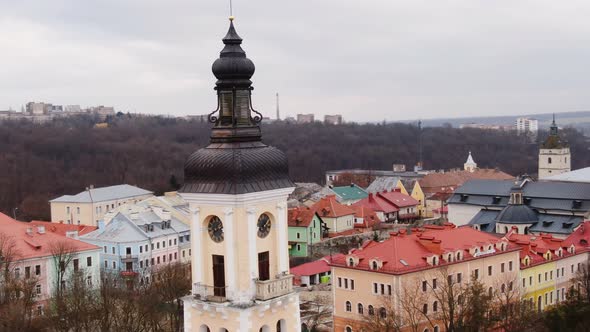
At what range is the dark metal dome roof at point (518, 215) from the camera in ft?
204

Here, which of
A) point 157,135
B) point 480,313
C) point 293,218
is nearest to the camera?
point 480,313

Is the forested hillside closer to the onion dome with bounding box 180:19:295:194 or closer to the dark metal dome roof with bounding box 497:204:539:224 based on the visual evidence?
the dark metal dome roof with bounding box 497:204:539:224

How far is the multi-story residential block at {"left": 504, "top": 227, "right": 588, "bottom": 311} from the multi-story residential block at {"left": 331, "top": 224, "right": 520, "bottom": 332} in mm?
2871

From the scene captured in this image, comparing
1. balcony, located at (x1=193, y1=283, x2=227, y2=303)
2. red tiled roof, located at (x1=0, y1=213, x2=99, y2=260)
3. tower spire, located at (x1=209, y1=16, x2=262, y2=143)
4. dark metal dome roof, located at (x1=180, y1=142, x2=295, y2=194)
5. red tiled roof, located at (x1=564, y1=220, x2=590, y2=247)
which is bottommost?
red tiled roof, located at (x1=564, y1=220, x2=590, y2=247)

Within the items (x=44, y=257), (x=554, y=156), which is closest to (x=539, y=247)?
(x=44, y=257)

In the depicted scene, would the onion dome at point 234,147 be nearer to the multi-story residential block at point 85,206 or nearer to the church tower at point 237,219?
the church tower at point 237,219

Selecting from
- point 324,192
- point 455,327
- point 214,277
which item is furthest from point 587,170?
point 214,277

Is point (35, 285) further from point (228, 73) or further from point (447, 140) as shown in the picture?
point (447, 140)

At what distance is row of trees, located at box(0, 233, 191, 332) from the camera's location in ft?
125

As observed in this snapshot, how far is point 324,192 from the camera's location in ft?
292

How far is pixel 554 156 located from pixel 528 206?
23.6 meters

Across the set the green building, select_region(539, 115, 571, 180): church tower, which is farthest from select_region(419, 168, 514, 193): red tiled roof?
select_region(539, 115, 571, 180): church tower

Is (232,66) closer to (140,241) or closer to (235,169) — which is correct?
(235,169)

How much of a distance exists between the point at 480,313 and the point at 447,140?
5684 inches
